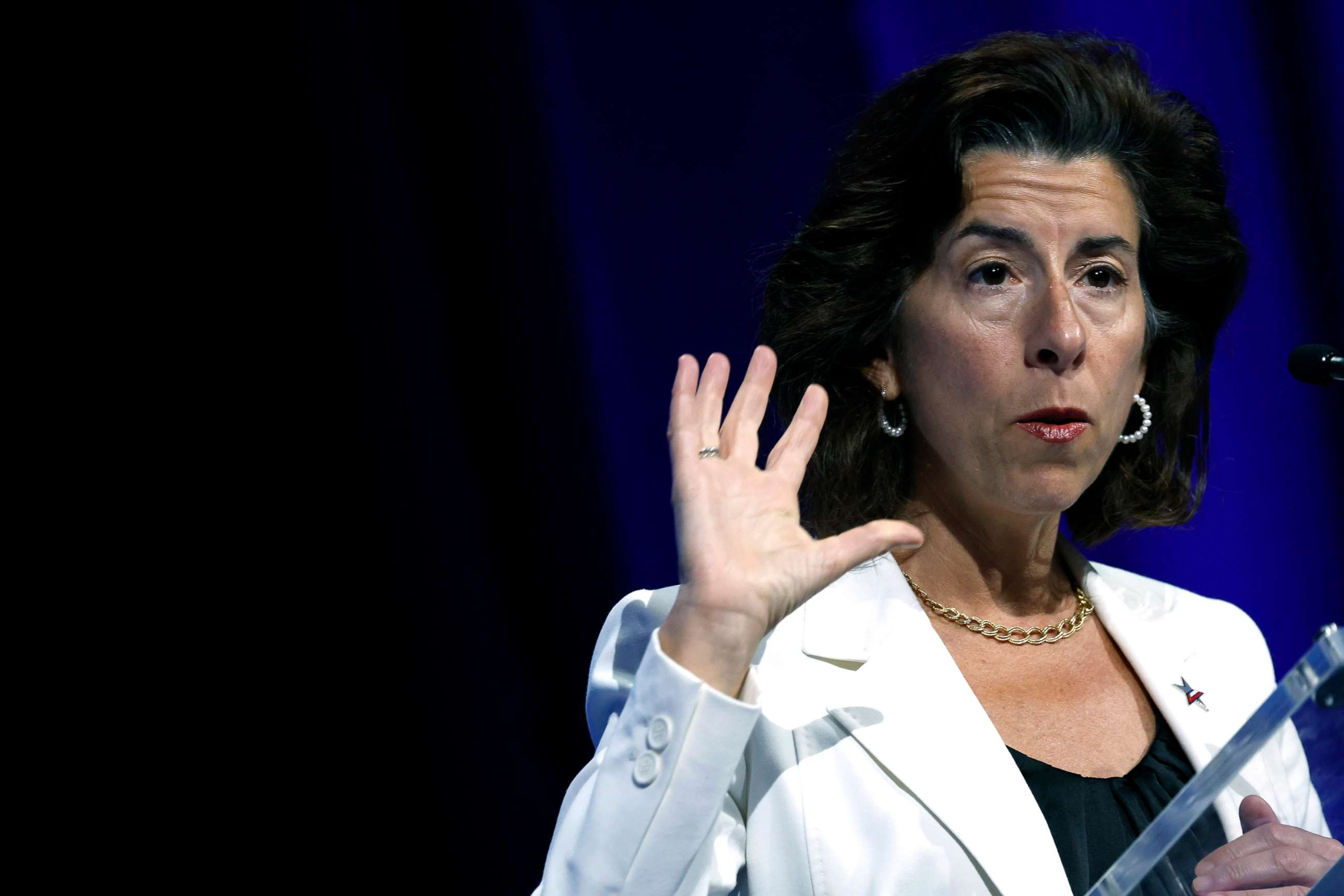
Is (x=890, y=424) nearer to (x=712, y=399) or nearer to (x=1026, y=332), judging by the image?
(x=1026, y=332)

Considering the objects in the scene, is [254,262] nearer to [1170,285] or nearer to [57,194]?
[57,194]

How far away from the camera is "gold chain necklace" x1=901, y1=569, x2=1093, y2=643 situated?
5.59ft

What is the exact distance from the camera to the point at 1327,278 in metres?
2.48

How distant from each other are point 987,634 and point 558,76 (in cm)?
119

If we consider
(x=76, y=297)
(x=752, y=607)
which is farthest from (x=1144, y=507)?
(x=76, y=297)

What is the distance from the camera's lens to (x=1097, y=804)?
1.51 metres

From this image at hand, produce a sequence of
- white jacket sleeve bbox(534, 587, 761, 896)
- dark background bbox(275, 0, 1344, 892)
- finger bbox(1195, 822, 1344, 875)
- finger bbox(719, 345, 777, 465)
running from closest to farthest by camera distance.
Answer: finger bbox(1195, 822, 1344, 875), white jacket sleeve bbox(534, 587, 761, 896), finger bbox(719, 345, 777, 465), dark background bbox(275, 0, 1344, 892)

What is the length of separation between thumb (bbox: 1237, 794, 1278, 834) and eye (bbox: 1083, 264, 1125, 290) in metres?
0.76

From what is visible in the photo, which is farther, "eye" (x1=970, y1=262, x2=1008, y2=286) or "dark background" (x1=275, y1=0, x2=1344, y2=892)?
"dark background" (x1=275, y1=0, x2=1344, y2=892)

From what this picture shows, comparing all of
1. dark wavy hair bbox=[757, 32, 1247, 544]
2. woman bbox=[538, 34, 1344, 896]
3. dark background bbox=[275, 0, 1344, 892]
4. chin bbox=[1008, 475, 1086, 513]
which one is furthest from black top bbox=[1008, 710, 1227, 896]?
dark background bbox=[275, 0, 1344, 892]

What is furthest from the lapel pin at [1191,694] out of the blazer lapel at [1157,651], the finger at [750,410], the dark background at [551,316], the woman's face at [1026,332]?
the dark background at [551,316]

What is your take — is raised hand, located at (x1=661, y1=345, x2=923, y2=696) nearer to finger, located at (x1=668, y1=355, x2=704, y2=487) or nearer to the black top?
finger, located at (x1=668, y1=355, x2=704, y2=487)

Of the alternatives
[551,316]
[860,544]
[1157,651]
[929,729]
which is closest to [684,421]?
[860,544]

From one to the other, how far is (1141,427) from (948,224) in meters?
0.49
